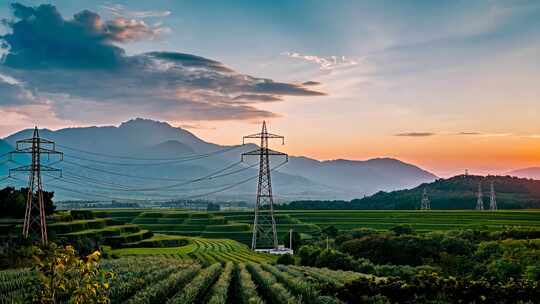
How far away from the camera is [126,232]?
318 feet

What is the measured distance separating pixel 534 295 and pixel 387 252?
4567 centimetres

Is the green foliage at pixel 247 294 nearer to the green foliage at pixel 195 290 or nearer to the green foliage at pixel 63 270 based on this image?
the green foliage at pixel 195 290

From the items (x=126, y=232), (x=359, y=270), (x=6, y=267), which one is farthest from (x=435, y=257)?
(x=126, y=232)

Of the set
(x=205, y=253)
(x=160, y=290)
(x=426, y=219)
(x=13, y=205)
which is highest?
(x=13, y=205)

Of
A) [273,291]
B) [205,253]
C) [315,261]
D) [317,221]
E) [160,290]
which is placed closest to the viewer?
[160,290]

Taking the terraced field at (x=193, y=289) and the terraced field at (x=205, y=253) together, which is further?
the terraced field at (x=205, y=253)

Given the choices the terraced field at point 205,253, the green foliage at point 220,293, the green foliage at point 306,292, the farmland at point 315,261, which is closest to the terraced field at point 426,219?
the farmland at point 315,261

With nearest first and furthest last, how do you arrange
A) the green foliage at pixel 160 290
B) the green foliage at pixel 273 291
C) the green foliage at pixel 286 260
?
the green foliage at pixel 160 290
the green foliage at pixel 273 291
the green foliage at pixel 286 260

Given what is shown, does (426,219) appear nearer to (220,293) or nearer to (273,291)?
(273,291)

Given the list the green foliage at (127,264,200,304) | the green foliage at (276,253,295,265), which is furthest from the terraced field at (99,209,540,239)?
the green foliage at (127,264,200,304)

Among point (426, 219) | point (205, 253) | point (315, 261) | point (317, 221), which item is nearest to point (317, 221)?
point (317, 221)

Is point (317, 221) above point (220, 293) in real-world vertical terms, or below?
below

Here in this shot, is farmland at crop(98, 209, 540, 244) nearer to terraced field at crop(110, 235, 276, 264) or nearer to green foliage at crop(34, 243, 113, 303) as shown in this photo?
terraced field at crop(110, 235, 276, 264)

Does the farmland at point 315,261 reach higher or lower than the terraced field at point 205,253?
higher
